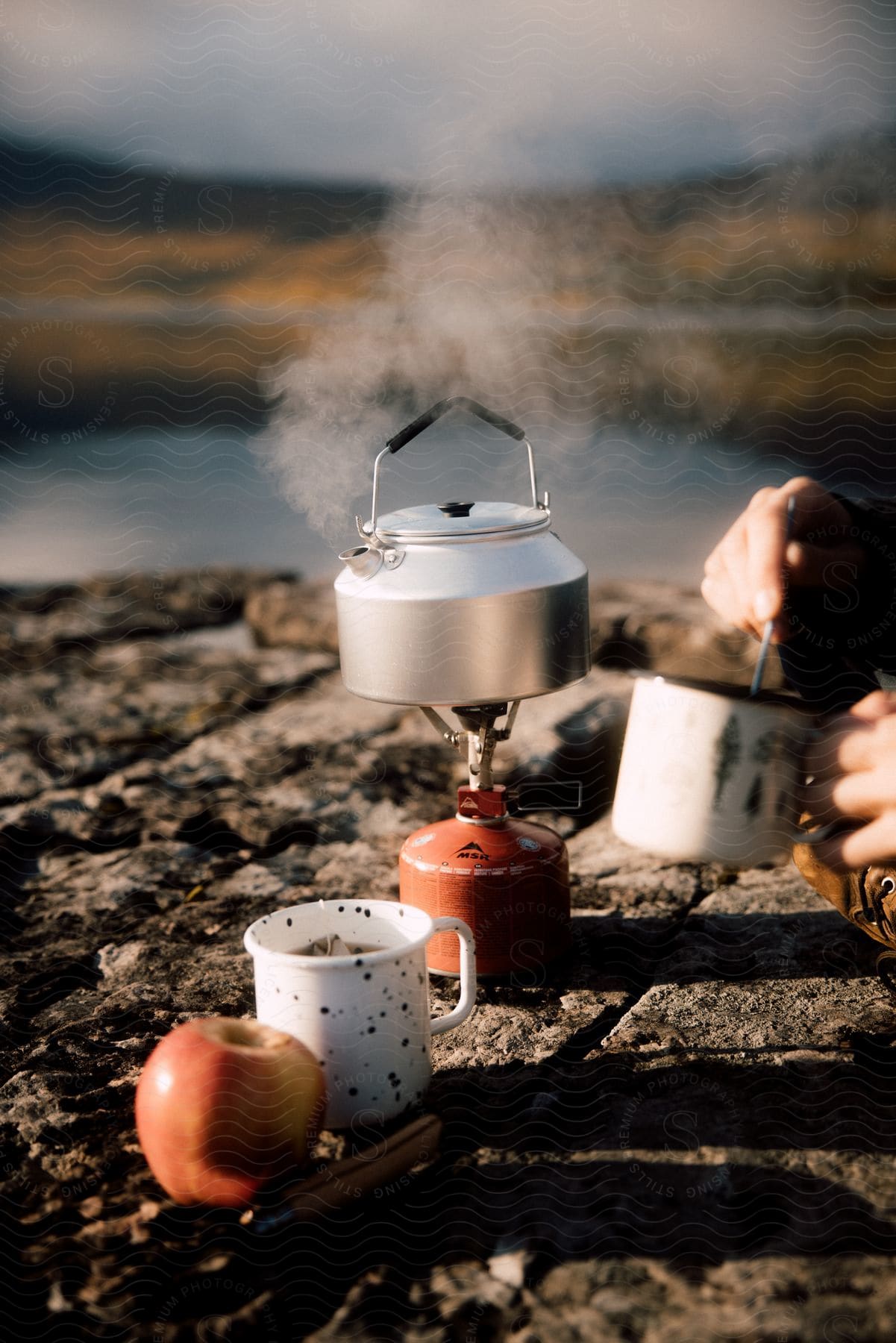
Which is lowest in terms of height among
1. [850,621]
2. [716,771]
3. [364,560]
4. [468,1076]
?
[468,1076]

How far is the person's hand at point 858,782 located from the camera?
172 cm

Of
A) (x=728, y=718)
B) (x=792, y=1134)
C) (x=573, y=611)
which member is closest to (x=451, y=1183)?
(x=792, y=1134)

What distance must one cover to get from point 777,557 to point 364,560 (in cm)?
74

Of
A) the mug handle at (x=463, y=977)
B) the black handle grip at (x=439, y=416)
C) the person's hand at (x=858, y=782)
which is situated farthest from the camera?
the black handle grip at (x=439, y=416)

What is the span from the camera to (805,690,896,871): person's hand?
172 centimetres

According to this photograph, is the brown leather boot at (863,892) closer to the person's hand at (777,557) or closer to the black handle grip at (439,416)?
the person's hand at (777,557)

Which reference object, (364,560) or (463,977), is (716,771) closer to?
Result: (463,977)

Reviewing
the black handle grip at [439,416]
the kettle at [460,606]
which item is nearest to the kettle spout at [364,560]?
the kettle at [460,606]

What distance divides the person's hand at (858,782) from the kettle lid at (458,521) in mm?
704

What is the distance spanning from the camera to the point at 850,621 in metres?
2.29

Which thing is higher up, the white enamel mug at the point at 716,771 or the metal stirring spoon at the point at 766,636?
the metal stirring spoon at the point at 766,636

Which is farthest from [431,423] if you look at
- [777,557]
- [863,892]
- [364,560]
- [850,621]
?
[863,892]

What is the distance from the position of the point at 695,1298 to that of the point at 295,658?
337 centimetres

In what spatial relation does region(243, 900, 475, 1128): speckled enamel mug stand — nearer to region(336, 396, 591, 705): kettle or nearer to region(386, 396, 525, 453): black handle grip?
region(336, 396, 591, 705): kettle
